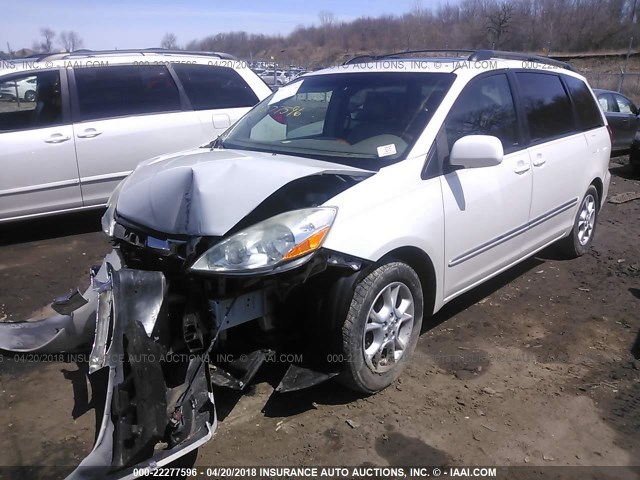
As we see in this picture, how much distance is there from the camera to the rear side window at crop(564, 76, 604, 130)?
16.7 ft

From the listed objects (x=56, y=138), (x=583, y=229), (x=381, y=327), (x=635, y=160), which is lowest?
(x=635, y=160)

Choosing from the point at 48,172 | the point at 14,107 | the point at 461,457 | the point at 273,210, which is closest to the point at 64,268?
the point at 48,172

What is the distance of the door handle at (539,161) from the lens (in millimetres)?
4219

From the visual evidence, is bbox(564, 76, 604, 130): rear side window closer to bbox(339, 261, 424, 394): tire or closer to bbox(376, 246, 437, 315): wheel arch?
bbox(376, 246, 437, 315): wheel arch

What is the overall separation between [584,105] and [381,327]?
3.42m

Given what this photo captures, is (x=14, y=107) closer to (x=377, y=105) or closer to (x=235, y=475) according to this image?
(x=377, y=105)

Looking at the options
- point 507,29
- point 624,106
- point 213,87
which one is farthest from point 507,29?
point 213,87

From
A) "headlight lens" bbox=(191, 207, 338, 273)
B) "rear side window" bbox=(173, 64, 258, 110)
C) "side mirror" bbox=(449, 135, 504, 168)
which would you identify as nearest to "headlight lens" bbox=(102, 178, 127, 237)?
"headlight lens" bbox=(191, 207, 338, 273)

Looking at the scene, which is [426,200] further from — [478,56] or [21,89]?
[21,89]

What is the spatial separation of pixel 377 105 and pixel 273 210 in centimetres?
132

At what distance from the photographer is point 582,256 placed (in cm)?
562

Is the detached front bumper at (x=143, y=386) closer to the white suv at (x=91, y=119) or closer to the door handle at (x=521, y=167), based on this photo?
the door handle at (x=521, y=167)

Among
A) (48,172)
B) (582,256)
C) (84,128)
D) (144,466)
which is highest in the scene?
(84,128)

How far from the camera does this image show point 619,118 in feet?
39.6
